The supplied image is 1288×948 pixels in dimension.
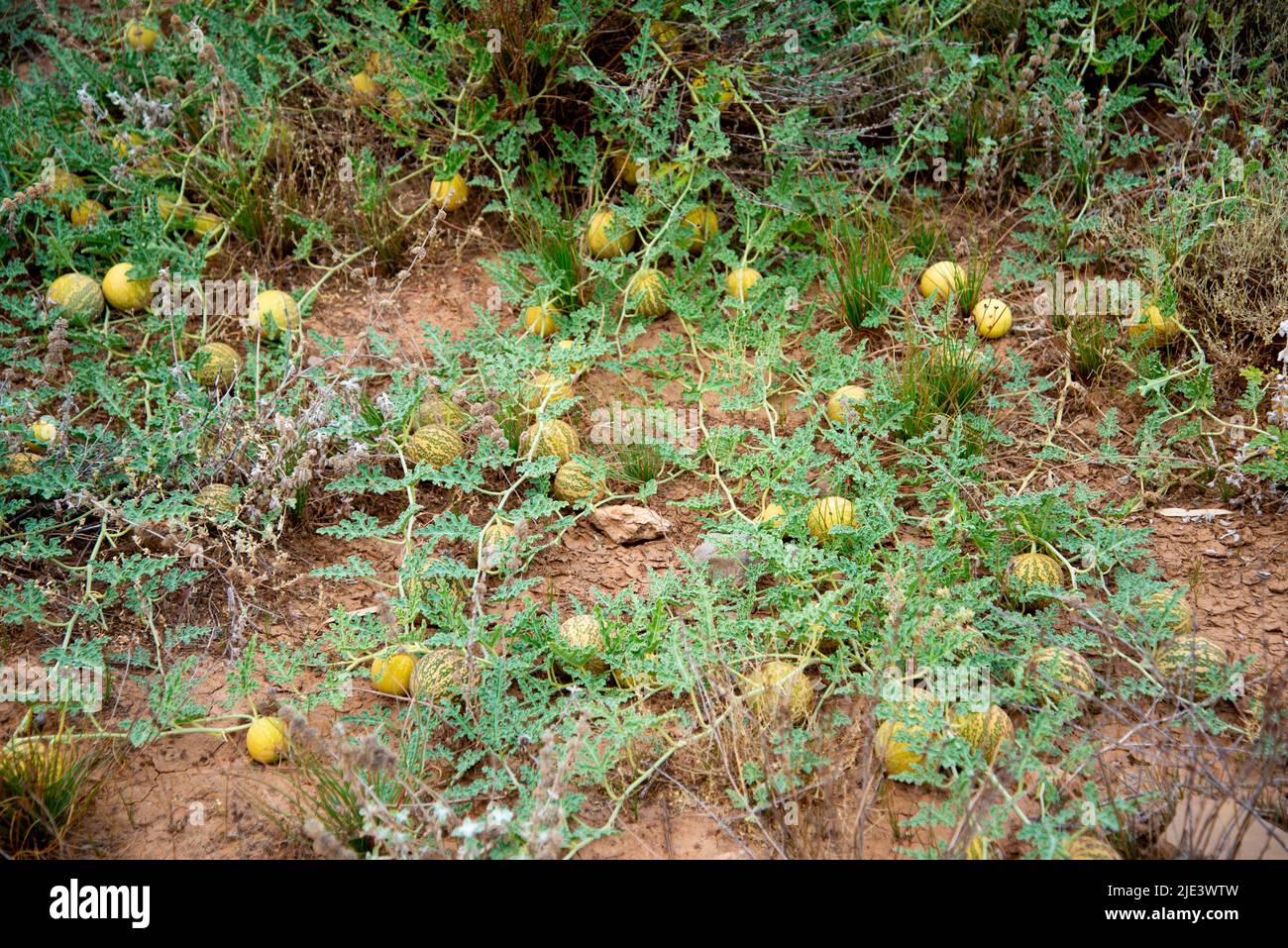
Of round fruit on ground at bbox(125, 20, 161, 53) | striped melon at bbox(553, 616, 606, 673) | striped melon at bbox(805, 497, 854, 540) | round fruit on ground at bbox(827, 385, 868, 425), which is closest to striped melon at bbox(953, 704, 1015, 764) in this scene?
striped melon at bbox(805, 497, 854, 540)

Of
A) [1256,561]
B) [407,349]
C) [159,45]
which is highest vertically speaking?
[159,45]

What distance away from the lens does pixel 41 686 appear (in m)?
2.61

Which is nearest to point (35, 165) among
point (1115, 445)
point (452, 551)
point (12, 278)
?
point (12, 278)

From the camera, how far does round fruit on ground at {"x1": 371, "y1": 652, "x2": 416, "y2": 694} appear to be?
2.64 metres

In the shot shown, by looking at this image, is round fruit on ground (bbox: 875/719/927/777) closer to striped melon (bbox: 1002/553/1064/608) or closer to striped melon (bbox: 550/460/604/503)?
striped melon (bbox: 1002/553/1064/608)

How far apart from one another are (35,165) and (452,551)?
226 cm

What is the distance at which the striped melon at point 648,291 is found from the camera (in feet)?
11.9

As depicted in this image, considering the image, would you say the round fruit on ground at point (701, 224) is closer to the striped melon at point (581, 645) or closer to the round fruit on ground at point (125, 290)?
the striped melon at point (581, 645)

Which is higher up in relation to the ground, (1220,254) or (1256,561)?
(1220,254)

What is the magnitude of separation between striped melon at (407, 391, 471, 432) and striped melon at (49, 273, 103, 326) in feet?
4.04

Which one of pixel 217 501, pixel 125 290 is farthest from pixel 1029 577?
pixel 125 290
